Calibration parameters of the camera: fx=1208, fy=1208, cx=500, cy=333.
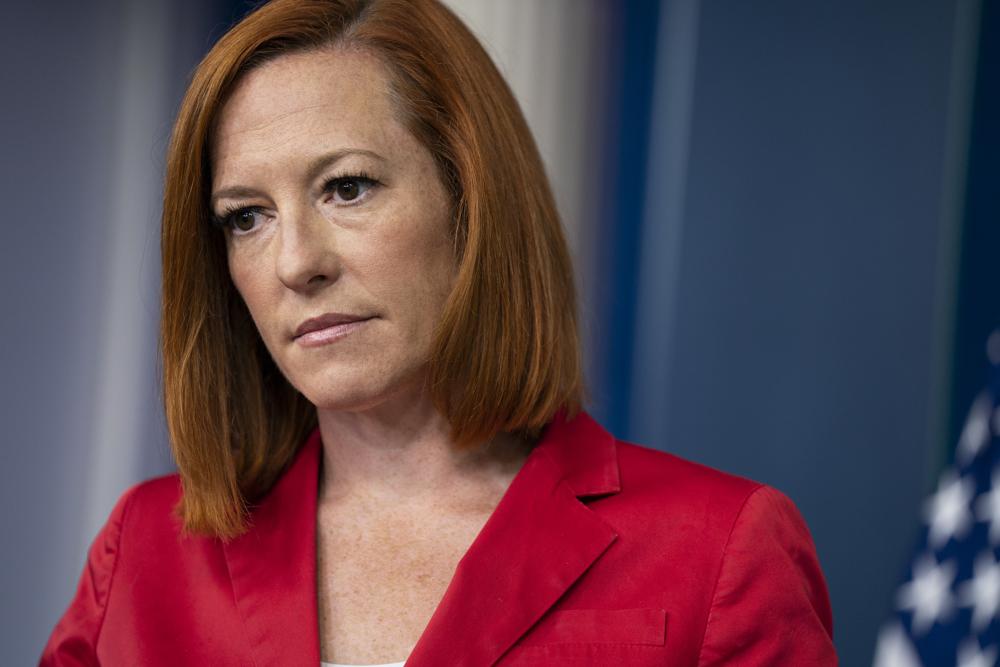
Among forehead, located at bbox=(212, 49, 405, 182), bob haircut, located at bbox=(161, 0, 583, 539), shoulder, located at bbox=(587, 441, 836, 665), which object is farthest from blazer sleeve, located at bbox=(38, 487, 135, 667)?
shoulder, located at bbox=(587, 441, 836, 665)

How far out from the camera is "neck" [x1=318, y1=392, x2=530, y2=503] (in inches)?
67.9

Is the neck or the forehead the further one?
the neck

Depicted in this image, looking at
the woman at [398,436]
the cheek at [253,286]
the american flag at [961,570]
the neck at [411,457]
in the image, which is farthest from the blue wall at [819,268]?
the cheek at [253,286]

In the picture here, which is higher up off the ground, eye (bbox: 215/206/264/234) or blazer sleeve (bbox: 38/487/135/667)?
eye (bbox: 215/206/264/234)

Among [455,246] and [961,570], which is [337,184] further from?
[961,570]

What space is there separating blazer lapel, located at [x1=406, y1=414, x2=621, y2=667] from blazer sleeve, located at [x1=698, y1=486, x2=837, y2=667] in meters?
0.17

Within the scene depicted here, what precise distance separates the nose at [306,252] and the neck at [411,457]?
23cm

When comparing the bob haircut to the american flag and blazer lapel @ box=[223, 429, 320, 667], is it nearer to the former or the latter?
blazer lapel @ box=[223, 429, 320, 667]

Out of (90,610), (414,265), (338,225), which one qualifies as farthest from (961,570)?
(90,610)

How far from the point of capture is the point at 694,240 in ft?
8.82

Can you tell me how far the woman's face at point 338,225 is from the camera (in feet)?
5.18

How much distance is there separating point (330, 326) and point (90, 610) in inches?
23.0

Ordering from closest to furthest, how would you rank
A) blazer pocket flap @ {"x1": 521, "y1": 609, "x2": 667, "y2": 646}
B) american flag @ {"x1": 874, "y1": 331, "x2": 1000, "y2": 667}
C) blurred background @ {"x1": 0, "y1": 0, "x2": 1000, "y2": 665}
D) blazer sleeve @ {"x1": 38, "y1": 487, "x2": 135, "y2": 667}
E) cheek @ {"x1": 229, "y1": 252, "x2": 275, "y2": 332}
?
blazer pocket flap @ {"x1": 521, "y1": 609, "x2": 667, "y2": 646} < cheek @ {"x1": 229, "y1": 252, "x2": 275, "y2": 332} < blazer sleeve @ {"x1": 38, "y1": 487, "x2": 135, "y2": 667} < american flag @ {"x1": 874, "y1": 331, "x2": 1000, "y2": 667} < blurred background @ {"x1": 0, "y1": 0, "x2": 1000, "y2": 665}

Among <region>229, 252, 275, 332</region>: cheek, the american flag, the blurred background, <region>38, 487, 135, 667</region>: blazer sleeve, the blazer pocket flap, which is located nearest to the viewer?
the blazer pocket flap
